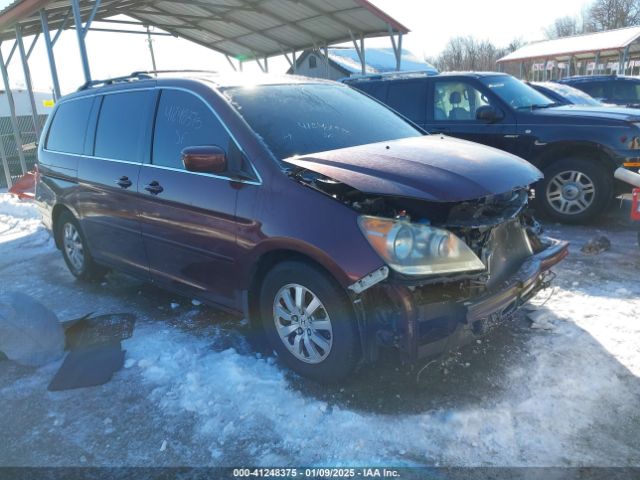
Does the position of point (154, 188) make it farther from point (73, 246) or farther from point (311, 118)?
point (73, 246)

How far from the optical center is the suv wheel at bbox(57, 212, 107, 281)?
16.7 ft

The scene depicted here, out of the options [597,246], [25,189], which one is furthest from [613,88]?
[25,189]

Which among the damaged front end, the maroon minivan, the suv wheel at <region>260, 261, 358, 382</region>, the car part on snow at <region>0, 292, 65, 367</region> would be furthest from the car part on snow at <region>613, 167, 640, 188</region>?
the car part on snow at <region>0, 292, 65, 367</region>

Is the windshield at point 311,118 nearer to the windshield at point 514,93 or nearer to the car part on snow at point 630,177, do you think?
the car part on snow at point 630,177

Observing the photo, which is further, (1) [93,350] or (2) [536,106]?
(2) [536,106]

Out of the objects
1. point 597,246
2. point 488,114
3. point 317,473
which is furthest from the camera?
point 488,114

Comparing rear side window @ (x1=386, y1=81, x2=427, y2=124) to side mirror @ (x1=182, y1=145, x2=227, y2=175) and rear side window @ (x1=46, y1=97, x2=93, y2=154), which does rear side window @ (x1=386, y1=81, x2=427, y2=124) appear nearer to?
rear side window @ (x1=46, y1=97, x2=93, y2=154)

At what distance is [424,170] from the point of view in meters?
2.85

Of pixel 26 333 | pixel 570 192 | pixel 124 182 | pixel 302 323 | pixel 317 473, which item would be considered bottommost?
pixel 317 473

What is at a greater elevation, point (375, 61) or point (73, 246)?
point (375, 61)

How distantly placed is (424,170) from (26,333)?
3.02 m

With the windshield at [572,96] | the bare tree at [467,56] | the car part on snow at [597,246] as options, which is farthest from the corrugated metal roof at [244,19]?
the bare tree at [467,56]

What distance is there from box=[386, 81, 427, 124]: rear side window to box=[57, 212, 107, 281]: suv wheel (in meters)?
4.69

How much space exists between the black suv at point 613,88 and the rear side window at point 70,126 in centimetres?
1187
